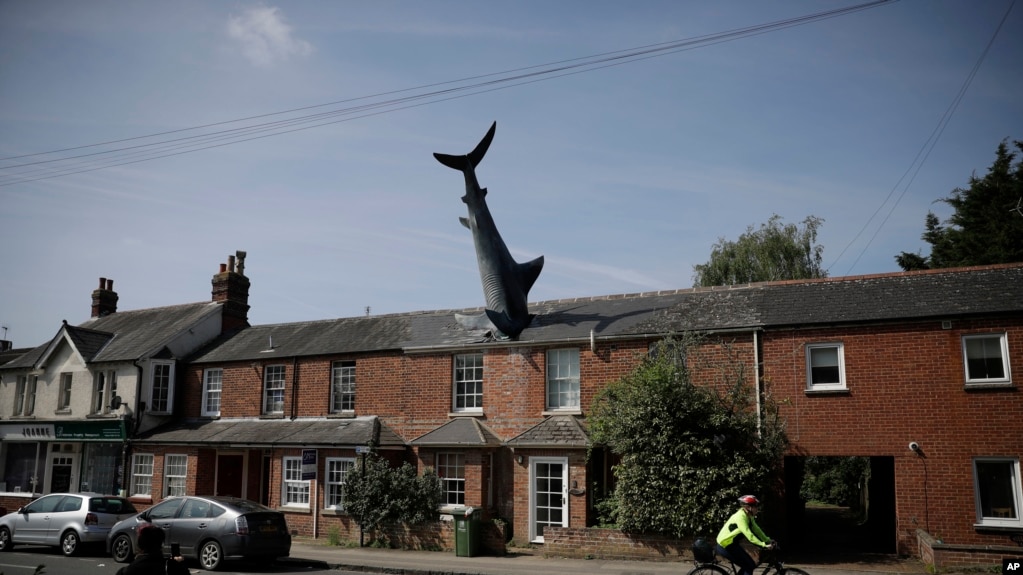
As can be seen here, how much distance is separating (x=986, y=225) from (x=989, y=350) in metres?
20.4

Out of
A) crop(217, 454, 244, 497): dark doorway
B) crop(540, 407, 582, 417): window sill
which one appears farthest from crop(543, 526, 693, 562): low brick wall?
crop(217, 454, 244, 497): dark doorway

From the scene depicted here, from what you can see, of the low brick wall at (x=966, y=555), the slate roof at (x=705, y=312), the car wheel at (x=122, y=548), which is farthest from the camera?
the slate roof at (x=705, y=312)

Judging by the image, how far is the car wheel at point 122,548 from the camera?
56.5 feet

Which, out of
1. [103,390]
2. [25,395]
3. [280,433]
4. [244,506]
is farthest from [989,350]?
[25,395]

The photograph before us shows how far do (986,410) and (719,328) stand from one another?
589cm

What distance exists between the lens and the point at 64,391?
96.1 ft

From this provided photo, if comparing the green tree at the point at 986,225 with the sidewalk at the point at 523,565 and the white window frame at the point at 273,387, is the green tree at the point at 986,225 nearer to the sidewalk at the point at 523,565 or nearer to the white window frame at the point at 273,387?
the sidewalk at the point at 523,565

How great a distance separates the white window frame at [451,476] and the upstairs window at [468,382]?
159 centimetres

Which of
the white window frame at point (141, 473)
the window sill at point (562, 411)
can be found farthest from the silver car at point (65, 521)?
the window sill at point (562, 411)

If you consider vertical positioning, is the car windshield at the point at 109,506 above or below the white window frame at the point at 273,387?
below

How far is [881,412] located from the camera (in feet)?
57.5

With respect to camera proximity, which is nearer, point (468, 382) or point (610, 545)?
point (610, 545)

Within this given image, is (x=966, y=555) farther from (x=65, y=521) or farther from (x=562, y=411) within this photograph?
(x=65, y=521)

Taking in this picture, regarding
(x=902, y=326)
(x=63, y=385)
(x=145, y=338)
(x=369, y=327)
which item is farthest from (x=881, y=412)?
(x=63, y=385)
